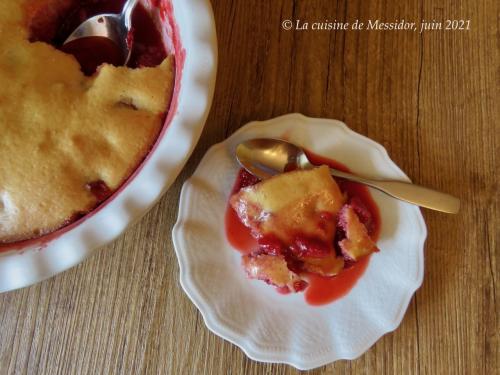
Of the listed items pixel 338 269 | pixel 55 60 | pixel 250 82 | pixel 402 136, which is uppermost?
pixel 55 60

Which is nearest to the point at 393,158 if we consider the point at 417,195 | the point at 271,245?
the point at 417,195

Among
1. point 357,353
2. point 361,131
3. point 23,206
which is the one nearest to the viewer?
point 23,206

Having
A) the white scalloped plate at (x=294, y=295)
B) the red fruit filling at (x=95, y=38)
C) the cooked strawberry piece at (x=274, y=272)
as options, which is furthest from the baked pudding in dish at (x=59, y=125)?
the cooked strawberry piece at (x=274, y=272)

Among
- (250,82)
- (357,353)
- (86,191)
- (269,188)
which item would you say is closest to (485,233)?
(357,353)

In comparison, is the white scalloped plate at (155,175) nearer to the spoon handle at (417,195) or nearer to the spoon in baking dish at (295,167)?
the spoon in baking dish at (295,167)

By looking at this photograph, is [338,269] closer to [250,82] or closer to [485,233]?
[485,233]

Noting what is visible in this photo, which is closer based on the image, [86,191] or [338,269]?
[86,191]
